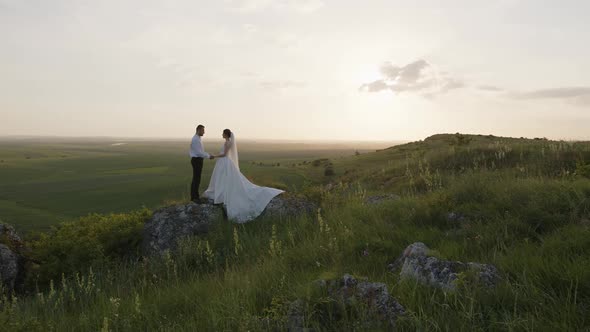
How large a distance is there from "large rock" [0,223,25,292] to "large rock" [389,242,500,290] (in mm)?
9605

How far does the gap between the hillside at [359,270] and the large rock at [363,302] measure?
34 mm

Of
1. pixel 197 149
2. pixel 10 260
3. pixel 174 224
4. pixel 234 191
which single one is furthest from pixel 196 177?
pixel 10 260

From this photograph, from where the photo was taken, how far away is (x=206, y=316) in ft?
15.7

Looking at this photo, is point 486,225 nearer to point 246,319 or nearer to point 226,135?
point 246,319

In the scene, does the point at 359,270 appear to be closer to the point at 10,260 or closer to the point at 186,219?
the point at 186,219

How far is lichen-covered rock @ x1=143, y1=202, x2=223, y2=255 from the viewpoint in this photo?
11.3m

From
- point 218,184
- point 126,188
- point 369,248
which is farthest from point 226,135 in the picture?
point 126,188

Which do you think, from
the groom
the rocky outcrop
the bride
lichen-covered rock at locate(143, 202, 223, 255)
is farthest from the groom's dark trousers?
lichen-covered rock at locate(143, 202, 223, 255)

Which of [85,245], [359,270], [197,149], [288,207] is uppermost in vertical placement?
[197,149]

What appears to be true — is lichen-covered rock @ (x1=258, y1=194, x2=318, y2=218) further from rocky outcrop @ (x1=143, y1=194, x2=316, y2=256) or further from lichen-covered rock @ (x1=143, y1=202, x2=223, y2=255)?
lichen-covered rock @ (x1=143, y1=202, x2=223, y2=255)

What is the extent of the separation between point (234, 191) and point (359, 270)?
859 centimetres

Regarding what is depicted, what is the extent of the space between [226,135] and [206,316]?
10.5 m

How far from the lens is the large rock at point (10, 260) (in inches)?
376

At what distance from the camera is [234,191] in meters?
13.7
